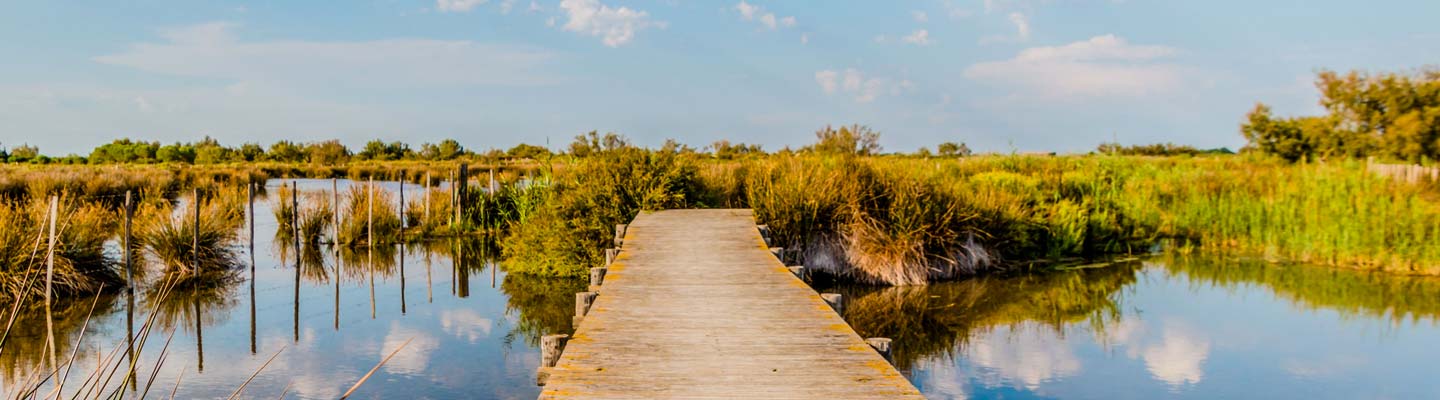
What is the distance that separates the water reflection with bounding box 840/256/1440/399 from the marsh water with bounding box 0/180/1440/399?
3cm

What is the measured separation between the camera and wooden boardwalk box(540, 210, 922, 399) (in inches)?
170

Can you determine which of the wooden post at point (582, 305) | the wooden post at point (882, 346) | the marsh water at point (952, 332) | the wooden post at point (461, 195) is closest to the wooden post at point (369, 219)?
the wooden post at point (461, 195)

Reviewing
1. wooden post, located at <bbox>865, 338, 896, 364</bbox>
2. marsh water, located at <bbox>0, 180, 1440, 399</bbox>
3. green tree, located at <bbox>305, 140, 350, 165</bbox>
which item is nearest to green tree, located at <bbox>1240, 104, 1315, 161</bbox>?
marsh water, located at <bbox>0, 180, 1440, 399</bbox>

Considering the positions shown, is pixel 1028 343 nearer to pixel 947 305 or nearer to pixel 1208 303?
pixel 947 305

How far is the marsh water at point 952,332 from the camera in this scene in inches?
291

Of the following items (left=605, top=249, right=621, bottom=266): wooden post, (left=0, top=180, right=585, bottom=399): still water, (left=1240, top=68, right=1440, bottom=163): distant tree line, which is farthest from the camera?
(left=1240, top=68, right=1440, bottom=163): distant tree line

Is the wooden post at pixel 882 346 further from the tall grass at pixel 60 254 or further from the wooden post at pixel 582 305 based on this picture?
the tall grass at pixel 60 254

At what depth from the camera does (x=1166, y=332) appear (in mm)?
9352

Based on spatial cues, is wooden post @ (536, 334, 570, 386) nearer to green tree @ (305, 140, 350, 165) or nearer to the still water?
the still water

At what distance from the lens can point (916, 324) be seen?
31.1 ft

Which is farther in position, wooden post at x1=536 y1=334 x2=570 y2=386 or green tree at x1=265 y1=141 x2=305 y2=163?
green tree at x1=265 y1=141 x2=305 y2=163

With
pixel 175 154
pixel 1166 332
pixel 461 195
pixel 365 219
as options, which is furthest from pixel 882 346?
pixel 175 154

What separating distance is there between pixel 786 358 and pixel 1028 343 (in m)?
4.79

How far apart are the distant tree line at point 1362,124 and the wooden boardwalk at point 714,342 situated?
25738 mm
